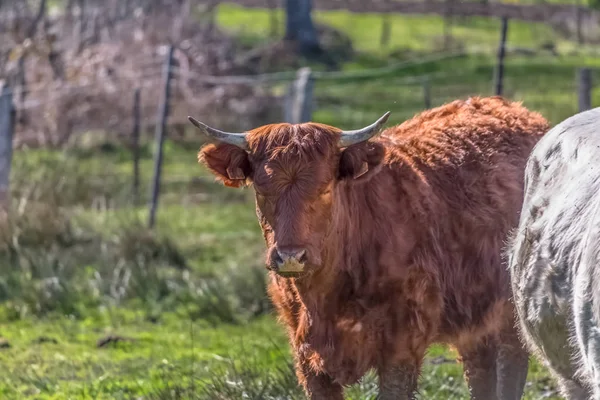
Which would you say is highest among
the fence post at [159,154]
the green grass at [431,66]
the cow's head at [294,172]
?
the cow's head at [294,172]

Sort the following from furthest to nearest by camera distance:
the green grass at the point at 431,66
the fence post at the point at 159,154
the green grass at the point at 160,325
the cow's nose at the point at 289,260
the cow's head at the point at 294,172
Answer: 1. the green grass at the point at 431,66
2. the fence post at the point at 159,154
3. the green grass at the point at 160,325
4. the cow's head at the point at 294,172
5. the cow's nose at the point at 289,260

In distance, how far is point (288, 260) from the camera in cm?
593

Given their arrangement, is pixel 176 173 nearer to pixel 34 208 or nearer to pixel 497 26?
pixel 34 208

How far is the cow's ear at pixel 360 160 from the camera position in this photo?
6.38 m

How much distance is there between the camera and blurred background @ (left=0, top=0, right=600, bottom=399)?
29.3 ft

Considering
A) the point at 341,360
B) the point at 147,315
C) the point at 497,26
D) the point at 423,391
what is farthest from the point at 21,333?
the point at 497,26

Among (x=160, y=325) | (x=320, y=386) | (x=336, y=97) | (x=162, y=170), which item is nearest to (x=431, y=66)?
(x=336, y=97)

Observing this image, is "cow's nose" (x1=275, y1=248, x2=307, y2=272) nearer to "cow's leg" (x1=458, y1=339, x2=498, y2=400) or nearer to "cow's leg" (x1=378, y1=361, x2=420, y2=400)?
"cow's leg" (x1=378, y1=361, x2=420, y2=400)

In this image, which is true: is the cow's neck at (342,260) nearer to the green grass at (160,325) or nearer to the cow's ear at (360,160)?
the cow's ear at (360,160)

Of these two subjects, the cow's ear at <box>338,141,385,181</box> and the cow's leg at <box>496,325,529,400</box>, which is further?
the cow's leg at <box>496,325,529,400</box>

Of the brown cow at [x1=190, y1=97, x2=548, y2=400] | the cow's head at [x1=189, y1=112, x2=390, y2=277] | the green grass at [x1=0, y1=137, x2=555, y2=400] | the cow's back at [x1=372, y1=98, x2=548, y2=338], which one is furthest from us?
the green grass at [x1=0, y1=137, x2=555, y2=400]

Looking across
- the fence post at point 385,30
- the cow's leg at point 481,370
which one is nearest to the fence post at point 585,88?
the cow's leg at point 481,370

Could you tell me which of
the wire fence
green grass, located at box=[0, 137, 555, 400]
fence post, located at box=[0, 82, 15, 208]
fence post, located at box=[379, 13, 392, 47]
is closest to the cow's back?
green grass, located at box=[0, 137, 555, 400]

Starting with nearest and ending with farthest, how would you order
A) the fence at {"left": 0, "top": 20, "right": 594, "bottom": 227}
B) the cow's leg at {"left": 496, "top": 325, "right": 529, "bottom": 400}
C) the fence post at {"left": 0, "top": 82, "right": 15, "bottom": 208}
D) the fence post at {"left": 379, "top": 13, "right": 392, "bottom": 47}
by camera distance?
1. the cow's leg at {"left": 496, "top": 325, "right": 529, "bottom": 400}
2. the fence post at {"left": 0, "top": 82, "right": 15, "bottom": 208}
3. the fence at {"left": 0, "top": 20, "right": 594, "bottom": 227}
4. the fence post at {"left": 379, "top": 13, "right": 392, "bottom": 47}
